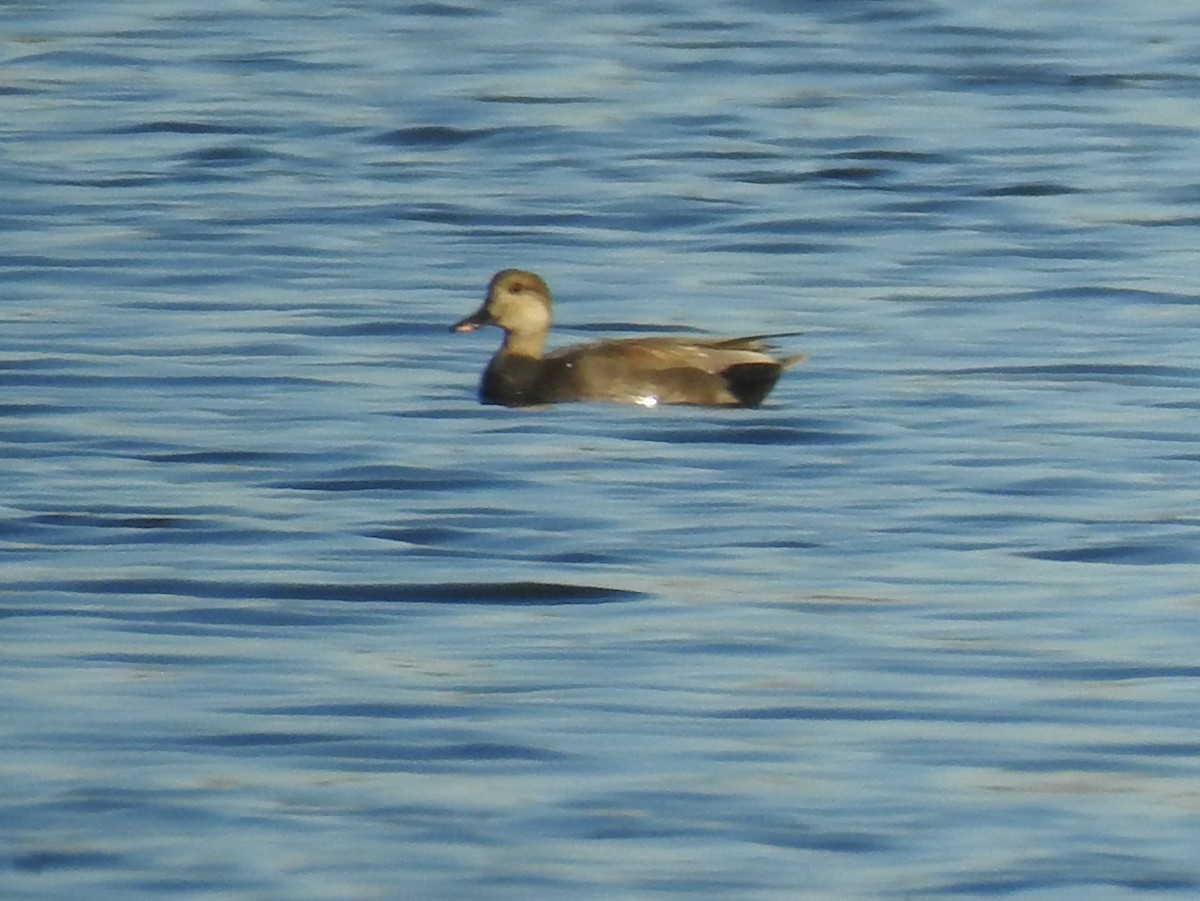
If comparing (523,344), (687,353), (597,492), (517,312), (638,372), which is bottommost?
(597,492)

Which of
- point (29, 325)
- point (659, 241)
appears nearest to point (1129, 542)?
point (29, 325)

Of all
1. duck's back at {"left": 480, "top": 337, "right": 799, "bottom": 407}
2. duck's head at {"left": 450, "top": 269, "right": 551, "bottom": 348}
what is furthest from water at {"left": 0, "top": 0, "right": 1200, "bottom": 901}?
duck's head at {"left": 450, "top": 269, "right": 551, "bottom": 348}

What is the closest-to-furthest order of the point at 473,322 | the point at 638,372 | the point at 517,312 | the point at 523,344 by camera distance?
the point at 638,372 → the point at 523,344 → the point at 517,312 → the point at 473,322

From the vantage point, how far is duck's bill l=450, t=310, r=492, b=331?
43.7ft

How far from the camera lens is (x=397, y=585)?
30.5 ft

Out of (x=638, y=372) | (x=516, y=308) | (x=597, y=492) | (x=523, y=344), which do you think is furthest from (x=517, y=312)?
(x=597, y=492)

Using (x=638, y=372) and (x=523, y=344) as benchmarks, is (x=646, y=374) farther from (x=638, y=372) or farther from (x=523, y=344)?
(x=523, y=344)

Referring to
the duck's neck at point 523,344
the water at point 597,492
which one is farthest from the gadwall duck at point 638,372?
the water at point 597,492

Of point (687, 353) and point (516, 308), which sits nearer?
point (687, 353)

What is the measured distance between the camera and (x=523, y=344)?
43.0 ft

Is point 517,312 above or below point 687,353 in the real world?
above

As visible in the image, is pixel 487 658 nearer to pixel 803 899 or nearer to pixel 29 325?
pixel 803 899

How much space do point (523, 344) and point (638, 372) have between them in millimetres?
694

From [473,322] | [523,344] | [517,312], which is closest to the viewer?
[523,344]
